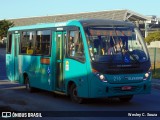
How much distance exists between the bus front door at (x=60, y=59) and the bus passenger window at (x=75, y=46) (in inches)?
18.2

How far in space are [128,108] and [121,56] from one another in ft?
5.09

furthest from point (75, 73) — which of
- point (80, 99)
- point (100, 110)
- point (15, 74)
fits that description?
point (15, 74)

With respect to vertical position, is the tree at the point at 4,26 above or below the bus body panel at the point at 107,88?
below

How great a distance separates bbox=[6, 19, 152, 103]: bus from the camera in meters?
12.6

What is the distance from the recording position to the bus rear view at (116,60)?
12516mm

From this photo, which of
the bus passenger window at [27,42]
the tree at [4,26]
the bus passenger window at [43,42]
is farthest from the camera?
the tree at [4,26]

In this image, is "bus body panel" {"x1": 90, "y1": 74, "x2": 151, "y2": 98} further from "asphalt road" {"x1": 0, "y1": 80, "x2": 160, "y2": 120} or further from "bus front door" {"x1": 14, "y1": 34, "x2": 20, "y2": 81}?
"bus front door" {"x1": 14, "y1": 34, "x2": 20, "y2": 81}

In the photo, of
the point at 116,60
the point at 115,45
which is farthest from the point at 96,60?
the point at 115,45

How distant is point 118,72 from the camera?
12656 millimetres

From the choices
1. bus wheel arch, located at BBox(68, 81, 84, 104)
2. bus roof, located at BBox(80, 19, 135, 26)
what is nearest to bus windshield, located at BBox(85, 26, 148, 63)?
bus roof, located at BBox(80, 19, 135, 26)

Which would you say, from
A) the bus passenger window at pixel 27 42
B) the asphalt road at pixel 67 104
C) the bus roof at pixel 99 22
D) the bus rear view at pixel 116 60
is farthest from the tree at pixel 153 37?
the bus rear view at pixel 116 60

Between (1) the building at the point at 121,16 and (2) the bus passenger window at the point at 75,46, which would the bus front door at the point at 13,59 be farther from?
(1) the building at the point at 121,16

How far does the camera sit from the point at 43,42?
15.7 metres

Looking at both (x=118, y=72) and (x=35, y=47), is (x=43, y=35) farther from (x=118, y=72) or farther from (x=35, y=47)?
(x=118, y=72)
